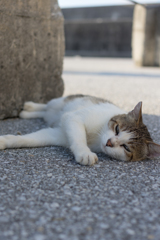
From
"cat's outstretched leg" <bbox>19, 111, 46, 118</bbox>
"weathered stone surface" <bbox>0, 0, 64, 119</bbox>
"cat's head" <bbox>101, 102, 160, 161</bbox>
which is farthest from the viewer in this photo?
"cat's outstretched leg" <bbox>19, 111, 46, 118</bbox>

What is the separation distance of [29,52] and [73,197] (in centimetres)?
237

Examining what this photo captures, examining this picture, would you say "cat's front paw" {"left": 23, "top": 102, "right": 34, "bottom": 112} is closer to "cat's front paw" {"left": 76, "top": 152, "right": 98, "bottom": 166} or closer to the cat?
the cat

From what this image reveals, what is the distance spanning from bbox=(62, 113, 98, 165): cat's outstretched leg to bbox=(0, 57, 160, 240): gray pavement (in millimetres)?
67

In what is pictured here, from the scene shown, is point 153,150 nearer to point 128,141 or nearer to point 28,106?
point 128,141

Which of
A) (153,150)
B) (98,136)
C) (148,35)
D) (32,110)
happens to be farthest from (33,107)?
(148,35)

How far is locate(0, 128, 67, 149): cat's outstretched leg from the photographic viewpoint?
251cm

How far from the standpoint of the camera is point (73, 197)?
1743 millimetres

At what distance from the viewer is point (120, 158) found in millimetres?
2391

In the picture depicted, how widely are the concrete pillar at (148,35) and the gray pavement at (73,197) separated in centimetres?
872

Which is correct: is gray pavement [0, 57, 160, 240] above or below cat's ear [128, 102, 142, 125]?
below

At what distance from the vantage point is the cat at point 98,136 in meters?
2.32

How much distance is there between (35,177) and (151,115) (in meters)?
2.56

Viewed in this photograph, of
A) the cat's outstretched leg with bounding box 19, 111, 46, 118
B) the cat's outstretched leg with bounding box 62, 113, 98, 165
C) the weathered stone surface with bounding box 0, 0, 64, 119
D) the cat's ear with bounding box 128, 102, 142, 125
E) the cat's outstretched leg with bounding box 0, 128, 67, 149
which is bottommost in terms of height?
the cat's outstretched leg with bounding box 19, 111, 46, 118

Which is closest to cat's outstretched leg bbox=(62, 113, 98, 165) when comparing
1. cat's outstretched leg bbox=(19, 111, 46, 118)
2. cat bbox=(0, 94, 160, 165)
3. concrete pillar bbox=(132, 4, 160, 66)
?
cat bbox=(0, 94, 160, 165)
